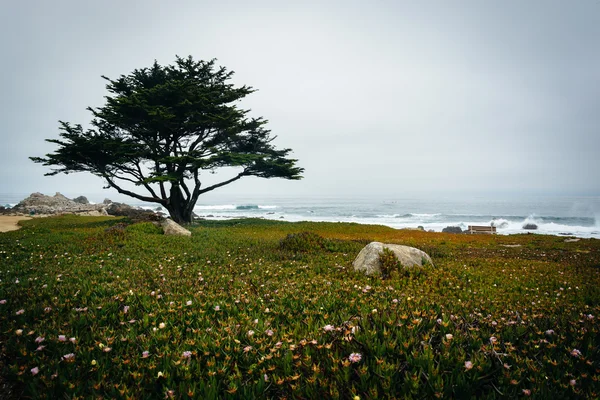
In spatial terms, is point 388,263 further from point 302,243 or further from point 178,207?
point 178,207

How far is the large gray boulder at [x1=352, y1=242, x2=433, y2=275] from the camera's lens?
6.93 m

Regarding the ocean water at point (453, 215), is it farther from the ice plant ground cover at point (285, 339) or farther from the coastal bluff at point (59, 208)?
the ice plant ground cover at point (285, 339)

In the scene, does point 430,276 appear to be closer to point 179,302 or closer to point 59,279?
point 179,302

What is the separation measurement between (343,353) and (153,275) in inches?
191

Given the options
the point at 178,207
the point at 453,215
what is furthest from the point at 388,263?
the point at 453,215

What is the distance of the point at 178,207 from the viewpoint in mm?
23562

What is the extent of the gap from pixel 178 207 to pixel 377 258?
20444 mm

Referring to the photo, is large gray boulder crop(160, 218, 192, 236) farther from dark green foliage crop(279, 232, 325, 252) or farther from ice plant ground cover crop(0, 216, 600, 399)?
ice plant ground cover crop(0, 216, 600, 399)

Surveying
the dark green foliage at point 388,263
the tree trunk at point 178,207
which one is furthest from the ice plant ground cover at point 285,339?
the tree trunk at point 178,207

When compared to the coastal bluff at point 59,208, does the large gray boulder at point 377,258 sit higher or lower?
lower

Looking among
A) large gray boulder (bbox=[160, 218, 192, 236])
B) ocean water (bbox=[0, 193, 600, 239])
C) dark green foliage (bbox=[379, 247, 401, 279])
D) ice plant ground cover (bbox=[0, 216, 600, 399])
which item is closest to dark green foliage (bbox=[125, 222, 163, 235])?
large gray boulder (bbox=[160, 218, 192, 236])

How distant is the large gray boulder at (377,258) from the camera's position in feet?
22.7

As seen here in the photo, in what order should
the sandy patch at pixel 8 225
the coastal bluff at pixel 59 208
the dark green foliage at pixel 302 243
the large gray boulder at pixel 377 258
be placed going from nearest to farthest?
1. the large gray boulder at pixel 377 258
2. the dark green foliage at pixel 302 243
3. the sandy patch at pixel 8 225
4. the coastal bluff at pixel 59 208

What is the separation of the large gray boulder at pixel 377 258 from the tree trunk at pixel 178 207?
764 inches
